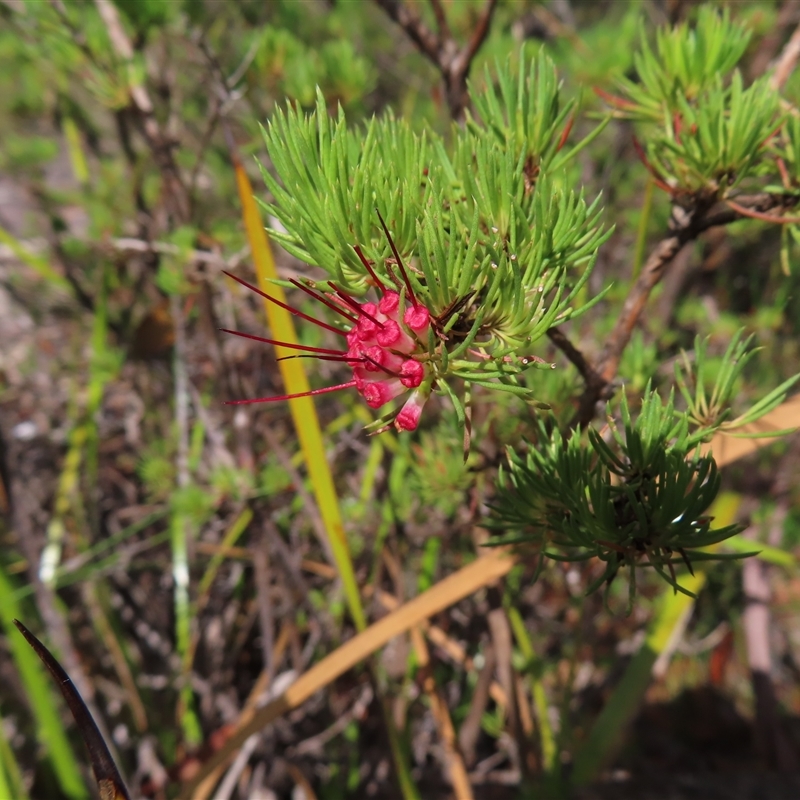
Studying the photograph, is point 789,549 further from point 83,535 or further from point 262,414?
point 83,535

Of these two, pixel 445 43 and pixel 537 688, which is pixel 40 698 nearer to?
pixel 537 688

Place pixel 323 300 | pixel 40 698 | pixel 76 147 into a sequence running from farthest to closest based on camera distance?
pixel 76 147, pixel 40 698, pixel 323 300

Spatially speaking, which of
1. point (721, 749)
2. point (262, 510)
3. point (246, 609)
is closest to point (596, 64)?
point (262, 510)

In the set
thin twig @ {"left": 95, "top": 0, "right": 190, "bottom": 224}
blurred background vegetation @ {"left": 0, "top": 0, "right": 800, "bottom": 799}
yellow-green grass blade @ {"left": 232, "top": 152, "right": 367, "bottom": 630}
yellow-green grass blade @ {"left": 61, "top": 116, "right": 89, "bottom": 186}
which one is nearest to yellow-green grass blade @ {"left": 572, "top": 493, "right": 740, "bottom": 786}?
blurred background vegetation @ {"left": 0, "top": 0, "right": 800, "bottom": 799}

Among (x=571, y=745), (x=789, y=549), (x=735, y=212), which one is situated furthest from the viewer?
(x=789, y=549)

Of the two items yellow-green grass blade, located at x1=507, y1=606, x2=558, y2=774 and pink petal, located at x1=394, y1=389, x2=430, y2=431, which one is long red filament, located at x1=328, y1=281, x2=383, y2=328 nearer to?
pink petal, located at x1=394, y1=389, x2=430, y2=431

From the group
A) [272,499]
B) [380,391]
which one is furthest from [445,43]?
[272,499]
